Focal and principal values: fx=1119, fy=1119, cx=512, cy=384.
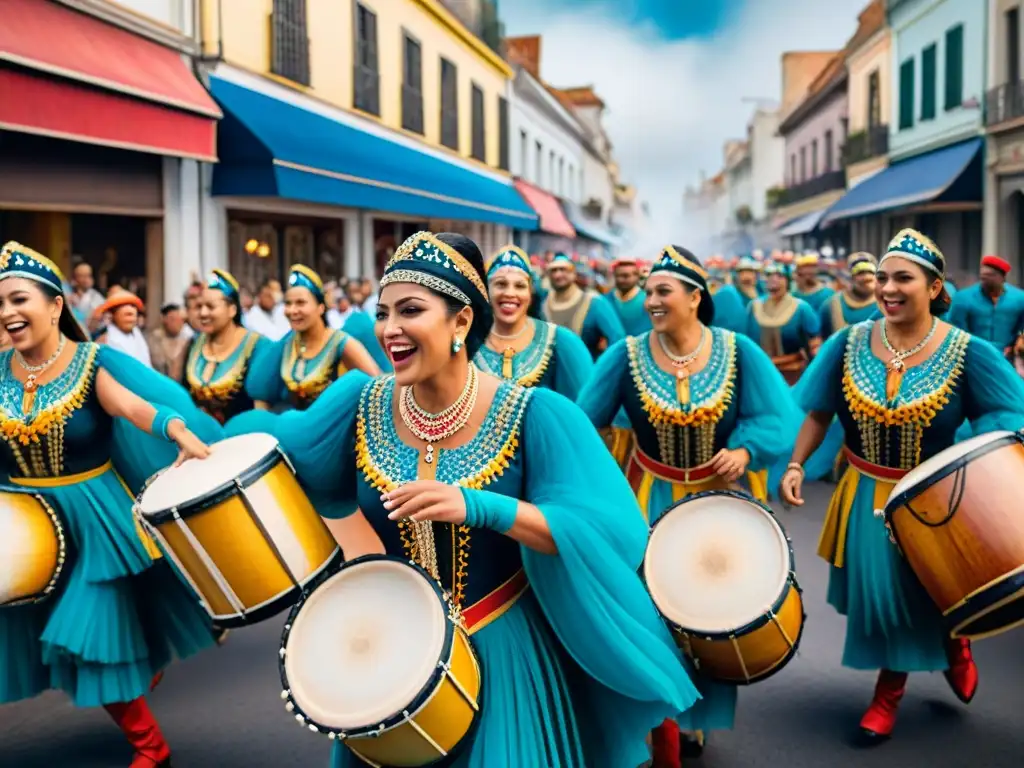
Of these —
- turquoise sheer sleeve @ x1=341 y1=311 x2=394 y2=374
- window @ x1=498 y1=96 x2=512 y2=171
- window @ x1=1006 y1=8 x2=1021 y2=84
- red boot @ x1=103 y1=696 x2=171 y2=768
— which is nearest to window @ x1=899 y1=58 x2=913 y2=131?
window @ x1=1006 y1=8 x2=1021 y2=84

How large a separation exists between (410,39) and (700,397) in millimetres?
18949

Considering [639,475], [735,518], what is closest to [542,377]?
[639,475]

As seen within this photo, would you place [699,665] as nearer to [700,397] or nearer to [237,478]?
[700,397]

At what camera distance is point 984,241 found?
22.7 metres

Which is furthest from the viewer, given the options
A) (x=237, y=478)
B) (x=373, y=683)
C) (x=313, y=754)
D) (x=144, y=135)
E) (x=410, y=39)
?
(x=410, y=39)

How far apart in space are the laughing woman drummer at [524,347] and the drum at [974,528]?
2.58 metres

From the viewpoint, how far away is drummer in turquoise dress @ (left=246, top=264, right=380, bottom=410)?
6.89m

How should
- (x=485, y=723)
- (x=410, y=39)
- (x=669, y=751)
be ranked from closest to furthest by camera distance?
(x=485, y=723) → (x=669, y=751) → (x=410, y=39)

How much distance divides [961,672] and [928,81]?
24.2 metres

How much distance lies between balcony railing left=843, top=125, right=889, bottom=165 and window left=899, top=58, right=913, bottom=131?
4.55 ft

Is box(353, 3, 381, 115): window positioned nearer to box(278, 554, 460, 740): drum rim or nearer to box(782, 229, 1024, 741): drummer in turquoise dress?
box(782, 229, 1024, 741): drummer in turquoise dress

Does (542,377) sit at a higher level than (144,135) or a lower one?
lower

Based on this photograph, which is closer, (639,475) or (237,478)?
(237,478)

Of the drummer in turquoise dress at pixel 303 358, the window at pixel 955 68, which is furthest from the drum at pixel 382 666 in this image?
the window at pixel 955 68
